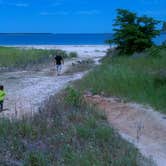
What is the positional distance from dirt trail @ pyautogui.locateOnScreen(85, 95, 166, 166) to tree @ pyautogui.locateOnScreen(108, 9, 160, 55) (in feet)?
51.9

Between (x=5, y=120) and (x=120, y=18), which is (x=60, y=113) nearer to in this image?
(x=5, y=120)

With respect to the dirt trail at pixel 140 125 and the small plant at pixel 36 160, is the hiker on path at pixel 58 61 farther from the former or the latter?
the small plant at pixel 36 160

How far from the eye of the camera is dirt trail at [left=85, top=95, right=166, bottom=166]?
10.4 m

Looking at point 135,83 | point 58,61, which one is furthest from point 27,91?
point 58,61

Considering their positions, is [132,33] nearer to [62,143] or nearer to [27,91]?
[27,91]

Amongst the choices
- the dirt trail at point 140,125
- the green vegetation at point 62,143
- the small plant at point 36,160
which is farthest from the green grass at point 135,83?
the small plant at point 36,160

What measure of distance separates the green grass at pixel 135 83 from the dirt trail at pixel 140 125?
2.04 ft

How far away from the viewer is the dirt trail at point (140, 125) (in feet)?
34.2

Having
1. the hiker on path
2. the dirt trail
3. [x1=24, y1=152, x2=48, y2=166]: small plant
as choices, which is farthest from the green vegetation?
the hiker on path

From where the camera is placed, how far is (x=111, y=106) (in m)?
15.7

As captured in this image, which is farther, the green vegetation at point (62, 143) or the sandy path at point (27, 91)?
the sandy path at point (27, 91)

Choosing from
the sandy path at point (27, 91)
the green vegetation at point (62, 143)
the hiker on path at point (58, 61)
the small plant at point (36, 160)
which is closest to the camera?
the small plant at point (36, 160)

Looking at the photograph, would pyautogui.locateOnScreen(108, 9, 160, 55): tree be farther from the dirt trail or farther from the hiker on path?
the dirt trail

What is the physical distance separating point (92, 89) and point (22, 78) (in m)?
11.6
